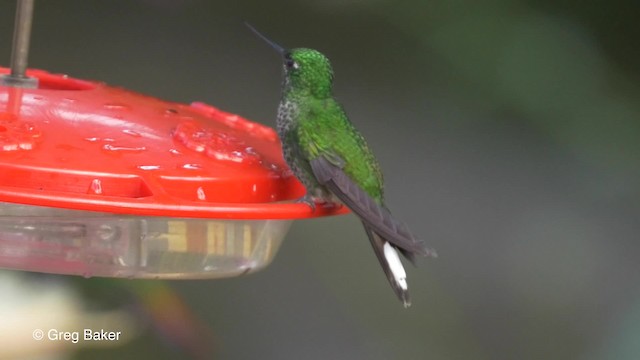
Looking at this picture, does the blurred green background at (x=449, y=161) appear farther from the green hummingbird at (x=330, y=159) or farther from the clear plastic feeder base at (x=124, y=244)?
the clear plastic feeder base at (x=124, y=244)

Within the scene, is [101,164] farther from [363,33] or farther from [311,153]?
[363,33]

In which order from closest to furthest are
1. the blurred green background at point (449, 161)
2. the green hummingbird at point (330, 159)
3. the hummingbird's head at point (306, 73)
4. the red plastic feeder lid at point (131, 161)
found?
the red plastic feeder lid at point (131, 161) < the green hummingbird at point (330, 159) < the hummingbird's head at point (306, 73) < the blurred green background at point (449, 161)

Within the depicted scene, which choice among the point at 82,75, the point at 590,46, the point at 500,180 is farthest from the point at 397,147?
the point at 82,75

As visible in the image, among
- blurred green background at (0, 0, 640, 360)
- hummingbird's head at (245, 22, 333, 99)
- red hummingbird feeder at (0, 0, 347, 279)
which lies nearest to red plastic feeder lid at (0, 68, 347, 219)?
red hummingbird feeder at (0, 0, 347, 279)

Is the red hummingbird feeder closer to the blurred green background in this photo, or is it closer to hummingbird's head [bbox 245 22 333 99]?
hummingbird's head [bbox 245 22 333 99]

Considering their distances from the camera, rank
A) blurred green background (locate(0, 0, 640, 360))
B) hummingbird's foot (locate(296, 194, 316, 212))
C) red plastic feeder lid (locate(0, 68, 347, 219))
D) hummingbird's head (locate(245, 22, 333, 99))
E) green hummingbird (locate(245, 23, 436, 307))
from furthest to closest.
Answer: blurred green background (locate(0, 0, 640, 360)) → hummingbird's head (locate(245, 22, 333, 99)) → green hummingbird (locate(245, 23, 436, 307)) → hummingbird's foot (locate(296, 194, 316, 212)) → red plastic feeder lid (locate(0, 68, 347, 219))

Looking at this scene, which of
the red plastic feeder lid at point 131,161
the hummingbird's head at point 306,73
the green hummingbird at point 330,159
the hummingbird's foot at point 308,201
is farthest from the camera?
the hummingbird's head at point 306,73

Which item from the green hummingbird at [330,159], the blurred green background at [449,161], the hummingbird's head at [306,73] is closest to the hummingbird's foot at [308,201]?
the green hummingbird at [330,159]
